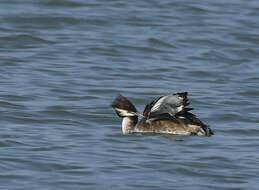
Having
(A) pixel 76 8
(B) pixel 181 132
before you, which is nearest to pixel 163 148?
(B) pixel 181 132

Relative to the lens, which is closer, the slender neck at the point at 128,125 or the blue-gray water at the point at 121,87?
the blue-gray water at the point at 121,87

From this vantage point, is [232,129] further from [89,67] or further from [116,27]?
[116,27]

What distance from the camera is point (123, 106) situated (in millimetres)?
11148

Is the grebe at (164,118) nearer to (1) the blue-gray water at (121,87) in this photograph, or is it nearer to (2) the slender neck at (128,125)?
(2) the slender neck at (128,125)

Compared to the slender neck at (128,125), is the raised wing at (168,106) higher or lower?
higher

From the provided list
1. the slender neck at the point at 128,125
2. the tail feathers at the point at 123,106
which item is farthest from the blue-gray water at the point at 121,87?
the tail feathers at the point at 123,106

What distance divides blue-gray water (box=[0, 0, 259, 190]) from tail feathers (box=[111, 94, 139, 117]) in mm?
296

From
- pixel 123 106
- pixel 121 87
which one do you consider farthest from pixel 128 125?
pixel 121 87

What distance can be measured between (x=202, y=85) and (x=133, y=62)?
221 centimetres

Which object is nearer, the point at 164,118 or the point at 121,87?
the point at 164,118

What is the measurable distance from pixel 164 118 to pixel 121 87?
342cm

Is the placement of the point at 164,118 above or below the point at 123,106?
below

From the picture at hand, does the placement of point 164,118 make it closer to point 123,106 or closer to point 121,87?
point 123,106

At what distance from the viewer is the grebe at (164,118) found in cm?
1084
